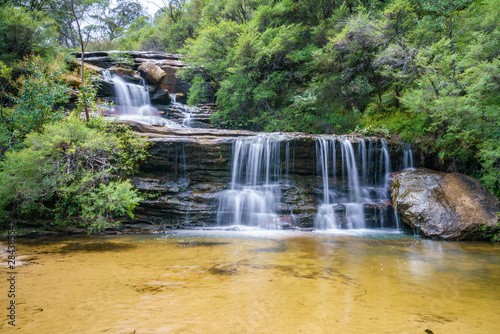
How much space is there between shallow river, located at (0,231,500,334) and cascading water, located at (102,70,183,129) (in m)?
11.6

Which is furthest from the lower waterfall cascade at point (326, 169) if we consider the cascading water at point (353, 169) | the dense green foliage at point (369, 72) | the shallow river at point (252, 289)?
the shallow river at point (252, 289)

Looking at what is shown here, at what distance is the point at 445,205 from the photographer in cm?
829

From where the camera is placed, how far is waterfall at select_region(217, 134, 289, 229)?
9.75 metres

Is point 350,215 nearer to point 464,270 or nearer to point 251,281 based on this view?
point 464,270

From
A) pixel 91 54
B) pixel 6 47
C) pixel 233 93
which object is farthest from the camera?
pixel 91 54

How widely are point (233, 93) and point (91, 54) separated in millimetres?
13747

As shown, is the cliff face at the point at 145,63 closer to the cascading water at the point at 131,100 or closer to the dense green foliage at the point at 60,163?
the cascading water at the point at 131,100

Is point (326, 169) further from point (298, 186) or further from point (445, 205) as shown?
point (445, 205)

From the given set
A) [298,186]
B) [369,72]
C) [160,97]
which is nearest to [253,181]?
[298,186]

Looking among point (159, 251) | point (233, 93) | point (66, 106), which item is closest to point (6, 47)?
point (66, 106)

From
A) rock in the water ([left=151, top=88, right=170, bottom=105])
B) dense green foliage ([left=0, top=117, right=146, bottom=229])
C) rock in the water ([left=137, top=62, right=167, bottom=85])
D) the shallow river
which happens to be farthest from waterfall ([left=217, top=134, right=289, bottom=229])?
rock in the water ([left=137, top=62, right=167, bottom=85])

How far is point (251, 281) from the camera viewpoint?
12.9ft

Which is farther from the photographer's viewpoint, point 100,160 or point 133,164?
point 133,164

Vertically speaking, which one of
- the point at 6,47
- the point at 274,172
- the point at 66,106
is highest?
the point at 6,47
